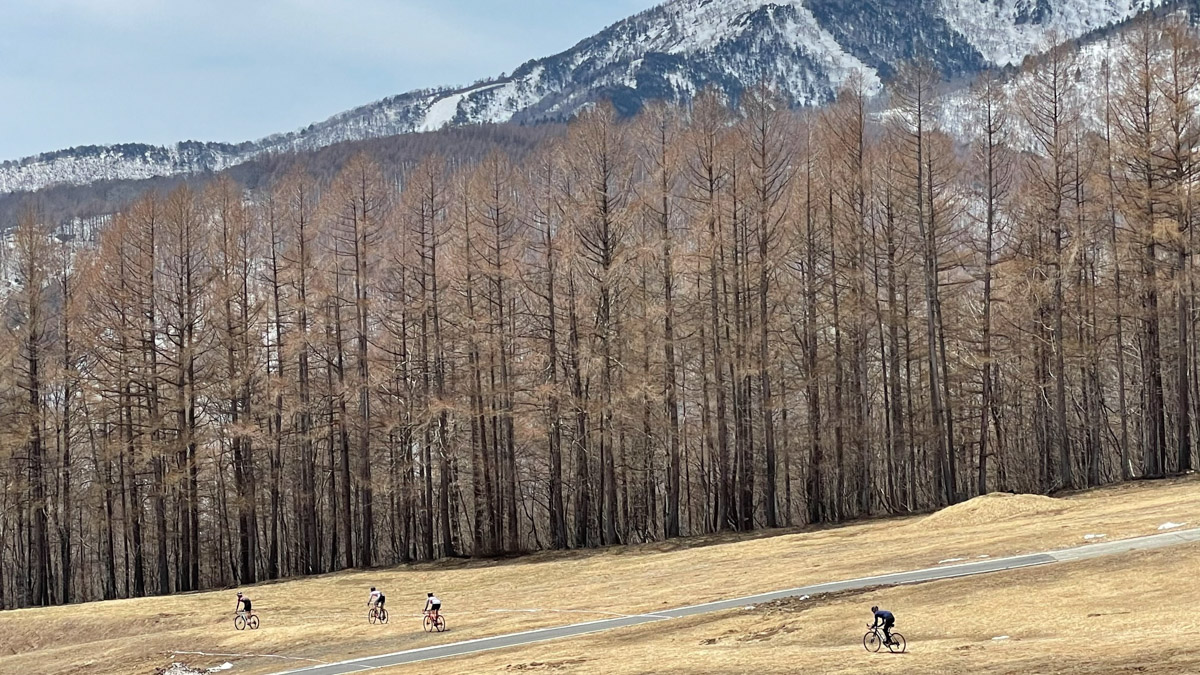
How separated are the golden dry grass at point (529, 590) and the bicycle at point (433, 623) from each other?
33 cm

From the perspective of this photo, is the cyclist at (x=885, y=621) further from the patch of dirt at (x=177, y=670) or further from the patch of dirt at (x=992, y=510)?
the patch of dirt at (x=177, y=670)

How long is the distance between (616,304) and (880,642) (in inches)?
1111

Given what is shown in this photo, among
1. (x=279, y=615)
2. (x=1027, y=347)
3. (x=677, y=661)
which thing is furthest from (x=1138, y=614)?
(x=1027, y=347)

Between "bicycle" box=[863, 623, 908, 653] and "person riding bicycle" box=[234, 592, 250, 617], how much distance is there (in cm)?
2015

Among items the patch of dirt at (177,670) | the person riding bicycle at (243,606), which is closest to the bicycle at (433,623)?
the patch of dirt at (177,670)

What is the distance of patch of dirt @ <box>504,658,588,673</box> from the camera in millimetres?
20228

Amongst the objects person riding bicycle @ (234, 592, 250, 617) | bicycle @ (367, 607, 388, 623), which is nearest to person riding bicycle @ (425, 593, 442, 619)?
bicycle @ (367, 607, 388, 623)

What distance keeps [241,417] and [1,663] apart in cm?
1581

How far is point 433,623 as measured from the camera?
2834 cm

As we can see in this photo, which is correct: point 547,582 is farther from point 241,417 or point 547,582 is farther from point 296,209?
point 296,209

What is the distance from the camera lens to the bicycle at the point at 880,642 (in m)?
17.9

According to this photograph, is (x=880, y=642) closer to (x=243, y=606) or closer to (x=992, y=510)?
(x=992, y=510)

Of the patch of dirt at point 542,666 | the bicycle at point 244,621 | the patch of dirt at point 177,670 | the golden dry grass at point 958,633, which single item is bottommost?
the patch of dirt at point 177,670

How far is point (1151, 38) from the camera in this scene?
41.5 m
